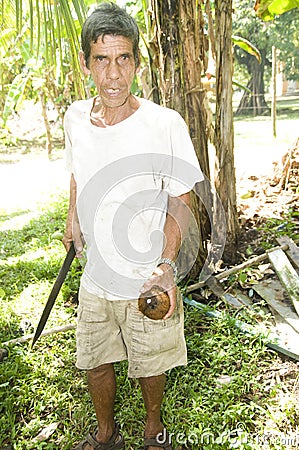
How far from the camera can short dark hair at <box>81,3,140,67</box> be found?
156 cm

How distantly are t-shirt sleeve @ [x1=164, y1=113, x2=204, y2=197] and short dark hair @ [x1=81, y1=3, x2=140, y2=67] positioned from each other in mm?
342

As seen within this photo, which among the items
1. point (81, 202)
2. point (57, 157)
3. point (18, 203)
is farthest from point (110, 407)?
point (57, 157)

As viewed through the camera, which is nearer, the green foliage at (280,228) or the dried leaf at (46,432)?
the dried leaf at (46,432)

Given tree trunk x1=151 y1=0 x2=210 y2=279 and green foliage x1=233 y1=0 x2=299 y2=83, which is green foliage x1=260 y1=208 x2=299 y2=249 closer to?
tree trunk x1=151 y1=0 x2=210 y2=279

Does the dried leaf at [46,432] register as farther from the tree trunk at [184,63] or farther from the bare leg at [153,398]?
the tree trunk at [184,63]

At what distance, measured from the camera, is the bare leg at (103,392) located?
6.25 ft

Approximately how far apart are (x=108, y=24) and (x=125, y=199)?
60 centimetres

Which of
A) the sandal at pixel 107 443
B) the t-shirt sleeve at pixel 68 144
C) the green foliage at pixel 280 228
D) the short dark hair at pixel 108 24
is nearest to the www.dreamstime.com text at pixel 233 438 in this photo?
the sandal at pixel 107 443

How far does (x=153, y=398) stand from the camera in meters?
1.89

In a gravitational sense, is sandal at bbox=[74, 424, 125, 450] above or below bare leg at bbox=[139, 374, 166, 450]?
below

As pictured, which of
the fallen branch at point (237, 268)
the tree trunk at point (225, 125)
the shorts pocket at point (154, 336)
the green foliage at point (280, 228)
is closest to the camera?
the shorts pocket at point (154, 336)

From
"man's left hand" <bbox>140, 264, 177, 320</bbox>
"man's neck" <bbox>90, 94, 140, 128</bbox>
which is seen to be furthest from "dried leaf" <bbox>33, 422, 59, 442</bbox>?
"man's neck" <bbox>90, 94, 140, 128</bbox>

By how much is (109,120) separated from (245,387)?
5.07 ft
